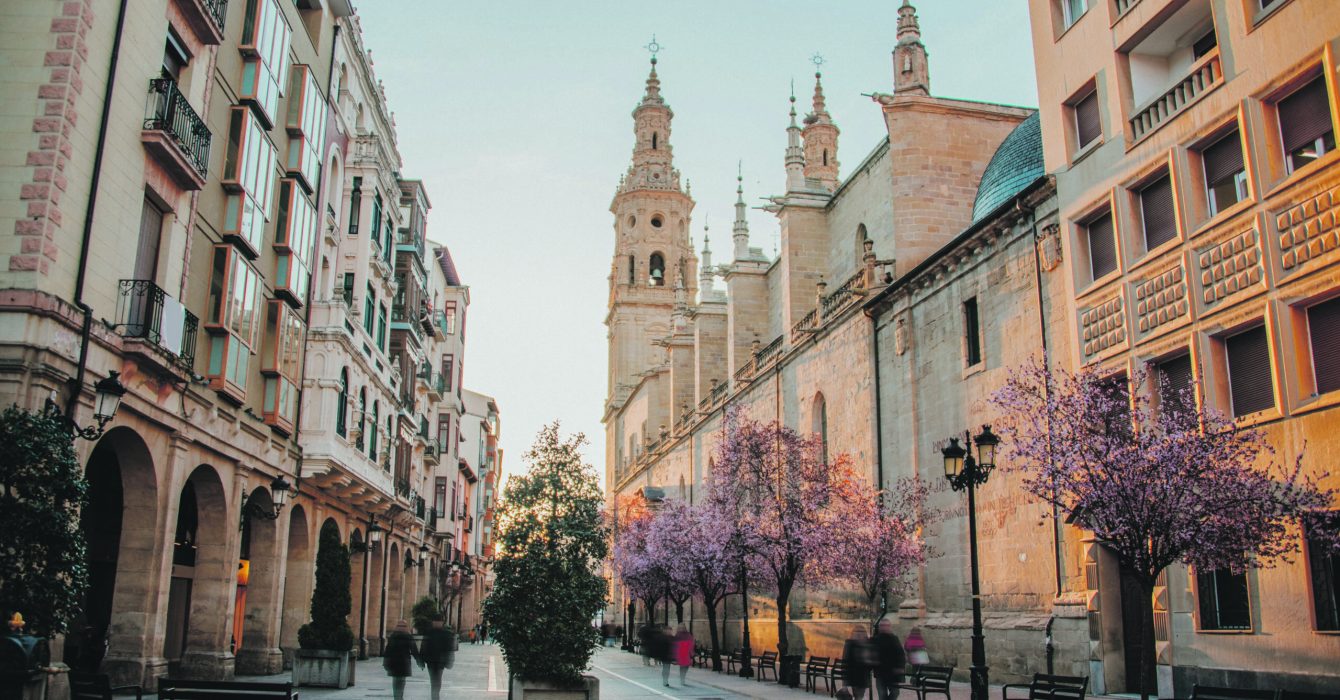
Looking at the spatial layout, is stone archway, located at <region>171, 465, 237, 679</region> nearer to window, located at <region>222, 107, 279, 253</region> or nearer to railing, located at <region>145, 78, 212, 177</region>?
window, located at <region>222, 107, 279, 253</region>

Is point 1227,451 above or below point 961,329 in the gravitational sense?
below

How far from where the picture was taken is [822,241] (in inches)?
1583

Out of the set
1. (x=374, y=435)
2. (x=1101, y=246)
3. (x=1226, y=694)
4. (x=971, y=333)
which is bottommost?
(x=1226, y=694)

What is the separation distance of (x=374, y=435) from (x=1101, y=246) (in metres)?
21.2

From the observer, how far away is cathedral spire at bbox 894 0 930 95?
102ft

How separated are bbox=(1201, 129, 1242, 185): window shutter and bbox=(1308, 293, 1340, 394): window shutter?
2745 millimetres

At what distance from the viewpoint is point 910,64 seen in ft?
103

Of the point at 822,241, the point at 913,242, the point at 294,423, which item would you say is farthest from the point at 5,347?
the point at 822,241

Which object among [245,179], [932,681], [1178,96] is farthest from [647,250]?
[1178,96]

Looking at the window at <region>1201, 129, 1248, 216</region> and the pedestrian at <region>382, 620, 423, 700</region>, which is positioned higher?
the window at <region>1201, 129, 1248, 216</region>

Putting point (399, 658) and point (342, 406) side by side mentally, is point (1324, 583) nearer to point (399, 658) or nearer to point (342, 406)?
point (399, 658)

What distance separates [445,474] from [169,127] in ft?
134

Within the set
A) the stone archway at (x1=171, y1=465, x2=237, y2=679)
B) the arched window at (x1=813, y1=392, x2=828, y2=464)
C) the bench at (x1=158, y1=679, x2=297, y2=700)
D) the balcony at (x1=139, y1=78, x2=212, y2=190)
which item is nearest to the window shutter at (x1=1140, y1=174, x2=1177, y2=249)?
the bench at (x1=158, y1=679, x2=297, y2=700)

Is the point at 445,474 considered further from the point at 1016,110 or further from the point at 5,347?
the point at 5,347
